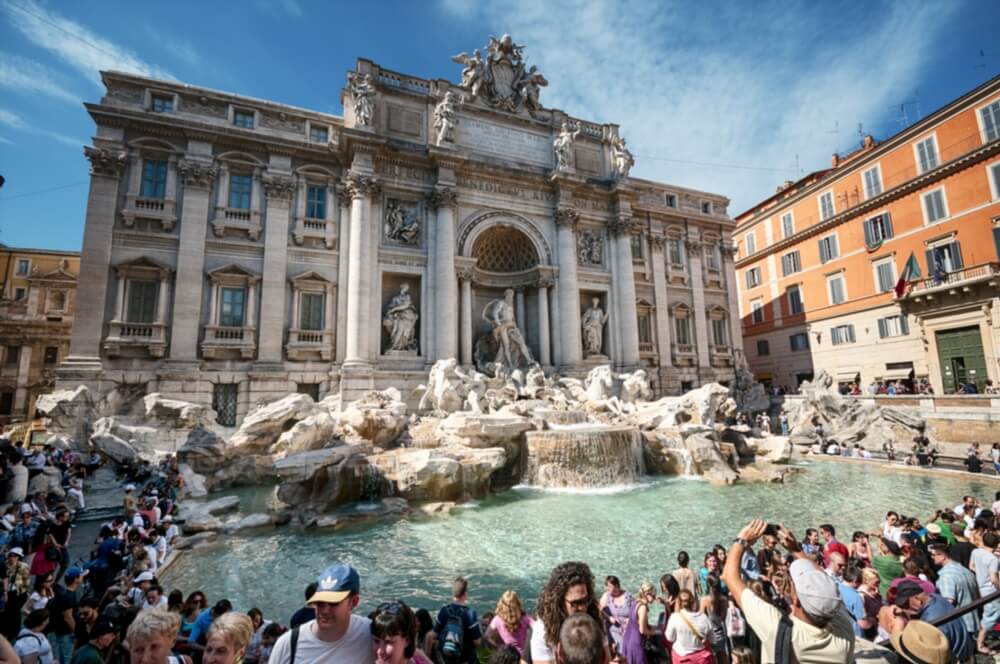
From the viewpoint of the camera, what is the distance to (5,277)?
2639 centimetres

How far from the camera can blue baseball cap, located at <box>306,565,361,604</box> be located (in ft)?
6.13

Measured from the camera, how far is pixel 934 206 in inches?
705

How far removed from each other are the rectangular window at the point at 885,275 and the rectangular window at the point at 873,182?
10.6 ft

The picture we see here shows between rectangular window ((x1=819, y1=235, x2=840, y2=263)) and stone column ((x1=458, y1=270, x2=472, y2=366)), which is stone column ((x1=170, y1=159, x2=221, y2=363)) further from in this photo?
rectangular window ((x1=819, y1=235, x2=840, y2=263))

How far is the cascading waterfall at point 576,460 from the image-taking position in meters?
10.8

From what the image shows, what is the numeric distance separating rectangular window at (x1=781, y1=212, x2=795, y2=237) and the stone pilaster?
27.6 meters

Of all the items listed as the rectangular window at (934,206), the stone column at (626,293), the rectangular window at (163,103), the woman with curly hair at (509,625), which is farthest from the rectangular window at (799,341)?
the rectangular window at (163,103)

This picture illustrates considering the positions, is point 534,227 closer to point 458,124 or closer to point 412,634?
point 458,124

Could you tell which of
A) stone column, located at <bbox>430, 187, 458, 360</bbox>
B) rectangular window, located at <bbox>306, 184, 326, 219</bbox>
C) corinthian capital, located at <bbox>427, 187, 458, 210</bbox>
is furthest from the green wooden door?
rectangular window, located at <bbox>306, 184, 326, 219</bbox>

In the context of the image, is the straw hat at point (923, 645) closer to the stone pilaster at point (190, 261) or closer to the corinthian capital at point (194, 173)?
the stone pilaster at point (190, 261)

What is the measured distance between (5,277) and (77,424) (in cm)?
2419

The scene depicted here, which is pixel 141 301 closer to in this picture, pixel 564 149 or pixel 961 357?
pixel 564 149

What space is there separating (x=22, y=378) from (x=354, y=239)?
75.5 ft

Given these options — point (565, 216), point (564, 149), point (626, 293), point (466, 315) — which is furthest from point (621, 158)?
point (466, 315)
